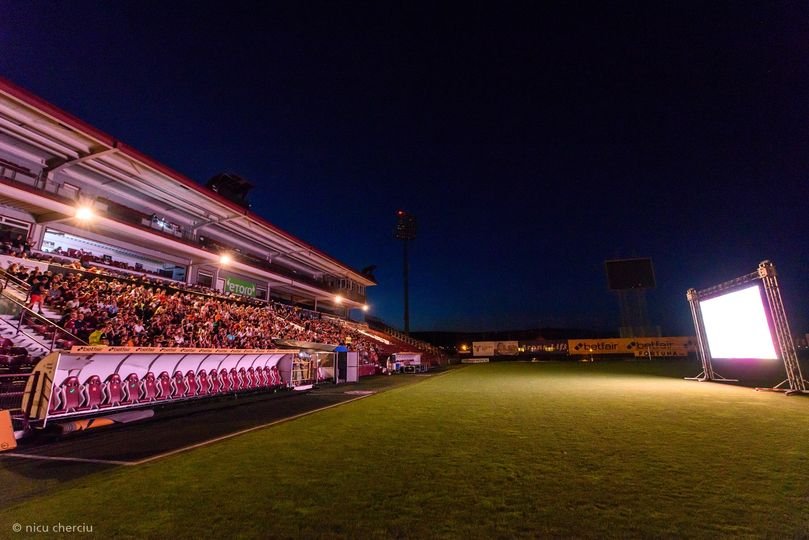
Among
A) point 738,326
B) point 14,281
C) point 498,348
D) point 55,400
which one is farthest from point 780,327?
point 498,348

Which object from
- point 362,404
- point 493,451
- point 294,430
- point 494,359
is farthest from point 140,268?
point 494,359

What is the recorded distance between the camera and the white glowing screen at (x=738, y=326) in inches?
473

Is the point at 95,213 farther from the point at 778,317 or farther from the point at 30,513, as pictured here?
the point at 778,317

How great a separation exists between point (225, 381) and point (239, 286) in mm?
15529

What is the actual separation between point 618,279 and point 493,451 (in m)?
40.0

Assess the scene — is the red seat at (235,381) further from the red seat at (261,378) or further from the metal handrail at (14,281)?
the metal handrail at (14,281)

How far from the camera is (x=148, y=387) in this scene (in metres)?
10.1

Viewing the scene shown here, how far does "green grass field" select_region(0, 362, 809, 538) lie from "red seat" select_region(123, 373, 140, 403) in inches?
212

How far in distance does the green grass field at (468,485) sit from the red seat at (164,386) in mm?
5775

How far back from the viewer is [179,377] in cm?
1125

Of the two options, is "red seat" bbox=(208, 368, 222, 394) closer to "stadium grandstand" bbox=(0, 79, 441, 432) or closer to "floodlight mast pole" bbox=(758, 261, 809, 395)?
"stadium grandstand" bbox=(0, 79, 441, 432)

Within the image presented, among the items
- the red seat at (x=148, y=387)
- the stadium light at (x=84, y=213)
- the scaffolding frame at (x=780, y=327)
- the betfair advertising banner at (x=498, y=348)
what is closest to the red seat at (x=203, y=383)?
the red seat at (x=148, y=387)

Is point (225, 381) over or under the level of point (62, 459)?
over

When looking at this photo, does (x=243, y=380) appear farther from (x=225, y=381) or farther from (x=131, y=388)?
(x=131, y=388)
